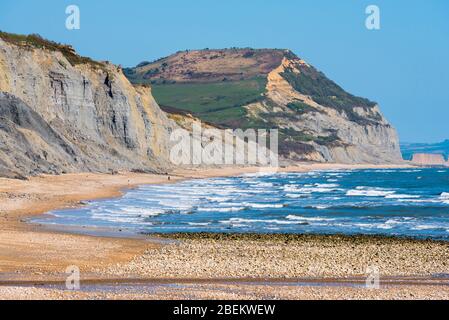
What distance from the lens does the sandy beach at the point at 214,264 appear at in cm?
1992

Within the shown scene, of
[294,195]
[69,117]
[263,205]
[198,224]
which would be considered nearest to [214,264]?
[198,224]

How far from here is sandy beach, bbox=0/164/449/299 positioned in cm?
1992

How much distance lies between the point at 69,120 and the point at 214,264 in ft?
A: 212

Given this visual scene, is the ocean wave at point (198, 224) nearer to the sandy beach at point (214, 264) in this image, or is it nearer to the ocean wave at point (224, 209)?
the sandy beach at point (214, 264)

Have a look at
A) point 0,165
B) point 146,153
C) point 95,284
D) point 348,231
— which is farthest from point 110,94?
point 95,284

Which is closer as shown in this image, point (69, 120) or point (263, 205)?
point (263, 205)

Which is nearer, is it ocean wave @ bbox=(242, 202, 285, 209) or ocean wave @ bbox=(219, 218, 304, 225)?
ocean wave @ bbox=(219, 218, 304, 225)

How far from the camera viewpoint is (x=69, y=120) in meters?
88.4

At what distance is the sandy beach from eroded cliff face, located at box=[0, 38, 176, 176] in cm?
2937

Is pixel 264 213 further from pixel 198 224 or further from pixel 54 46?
pixel 54 46

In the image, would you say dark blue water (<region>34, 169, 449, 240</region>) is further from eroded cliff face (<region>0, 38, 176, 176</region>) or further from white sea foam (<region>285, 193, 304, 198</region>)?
eroded cliff face (<region>0, 38, 176, 176</region>)

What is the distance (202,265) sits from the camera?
84.8ft

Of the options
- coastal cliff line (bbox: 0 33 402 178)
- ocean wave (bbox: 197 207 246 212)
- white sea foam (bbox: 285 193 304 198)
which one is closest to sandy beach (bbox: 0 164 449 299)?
ocean wave (bbox: 197 207 246 212)
